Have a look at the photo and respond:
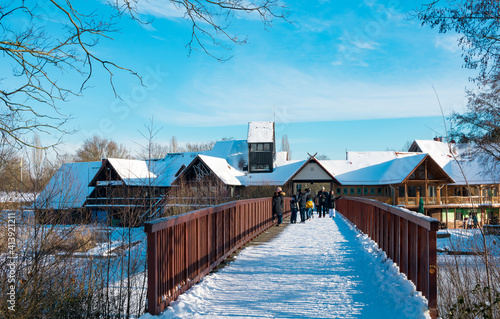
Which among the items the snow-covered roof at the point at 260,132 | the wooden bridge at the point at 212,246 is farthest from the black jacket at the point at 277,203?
the snow-covered roof at the point at 260,132

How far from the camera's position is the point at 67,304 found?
6.73 meters

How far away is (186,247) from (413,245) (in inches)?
129

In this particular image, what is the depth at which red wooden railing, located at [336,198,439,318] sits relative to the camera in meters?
4.84

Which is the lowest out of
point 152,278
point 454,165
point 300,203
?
point 152,278

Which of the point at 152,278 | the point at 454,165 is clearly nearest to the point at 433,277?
the point at 152,278

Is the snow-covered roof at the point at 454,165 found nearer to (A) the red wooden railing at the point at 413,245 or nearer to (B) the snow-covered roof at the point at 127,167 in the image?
(B) the snow-covered roof at the point at 127,167

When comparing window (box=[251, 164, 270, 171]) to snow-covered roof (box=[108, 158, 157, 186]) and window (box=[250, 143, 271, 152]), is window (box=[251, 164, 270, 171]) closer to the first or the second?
window (box=[250, 143, 271, 152])

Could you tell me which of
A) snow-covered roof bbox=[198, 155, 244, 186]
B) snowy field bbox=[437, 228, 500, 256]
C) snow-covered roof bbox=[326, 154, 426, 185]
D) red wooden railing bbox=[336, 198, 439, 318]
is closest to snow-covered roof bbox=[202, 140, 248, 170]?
snow-covered roof bbox=[198, 155, 244, 186]

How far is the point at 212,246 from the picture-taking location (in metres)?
7.59

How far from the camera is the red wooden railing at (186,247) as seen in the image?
4.99 m

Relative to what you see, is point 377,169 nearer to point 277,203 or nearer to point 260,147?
point 260,147

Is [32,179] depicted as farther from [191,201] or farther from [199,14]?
[191,201]

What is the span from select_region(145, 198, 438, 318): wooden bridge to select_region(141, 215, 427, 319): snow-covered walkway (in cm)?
19

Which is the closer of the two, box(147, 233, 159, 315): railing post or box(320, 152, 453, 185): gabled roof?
box(147, 233, 159, 315): railing post
